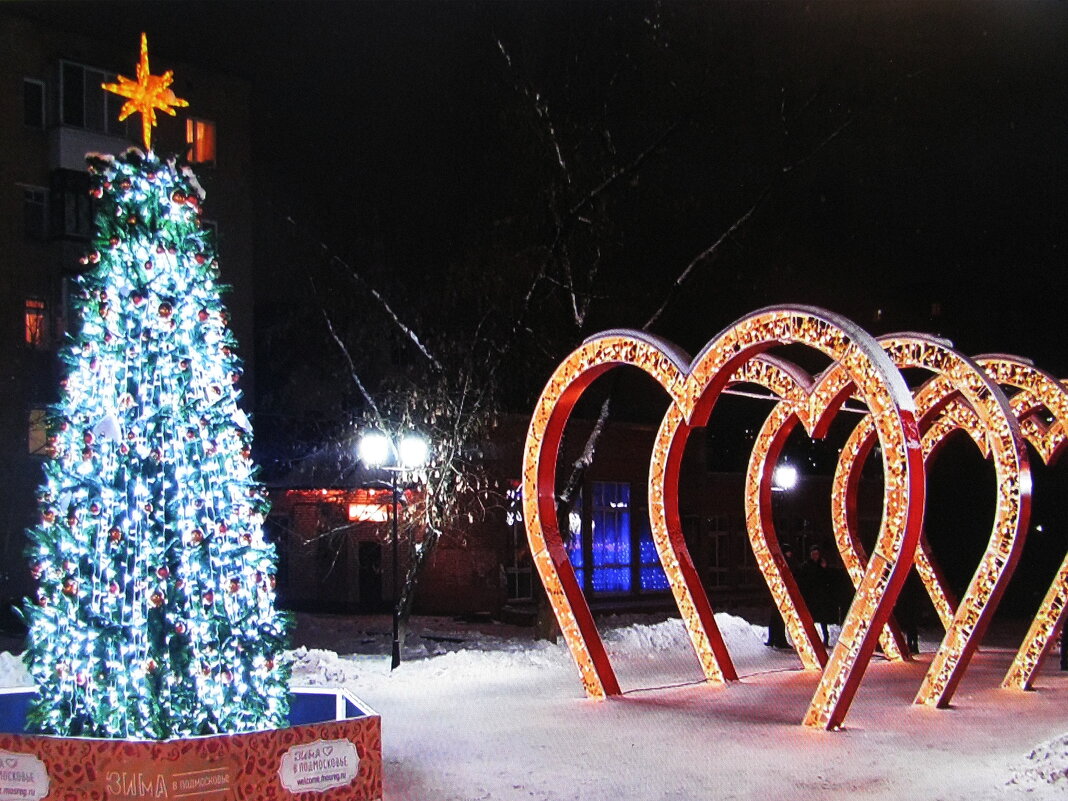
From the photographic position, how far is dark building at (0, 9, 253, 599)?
2784cm

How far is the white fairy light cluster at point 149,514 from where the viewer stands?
8.78m

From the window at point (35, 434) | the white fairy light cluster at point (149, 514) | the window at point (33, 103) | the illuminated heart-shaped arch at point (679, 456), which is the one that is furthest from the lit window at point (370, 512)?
the white fairy light cluster at point (149, 514)

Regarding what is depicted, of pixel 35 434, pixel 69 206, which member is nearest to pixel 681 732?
pixel 35 434

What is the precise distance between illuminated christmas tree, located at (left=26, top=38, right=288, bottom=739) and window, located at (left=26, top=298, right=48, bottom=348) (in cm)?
2122

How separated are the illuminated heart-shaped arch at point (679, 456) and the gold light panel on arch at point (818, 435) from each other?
0.02 m

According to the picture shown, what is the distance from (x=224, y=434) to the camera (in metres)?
9.20

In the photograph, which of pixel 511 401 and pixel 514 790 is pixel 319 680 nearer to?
pixel 514 790

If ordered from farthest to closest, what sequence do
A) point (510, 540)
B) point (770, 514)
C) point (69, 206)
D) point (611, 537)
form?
point (611, 537), point (510, 540), point (69, 206), point (770, 514)

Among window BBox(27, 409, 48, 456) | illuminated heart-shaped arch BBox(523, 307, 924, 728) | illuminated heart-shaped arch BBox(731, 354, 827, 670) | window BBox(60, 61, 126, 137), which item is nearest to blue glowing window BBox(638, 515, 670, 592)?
window BBox(27, 409, 48, 456)

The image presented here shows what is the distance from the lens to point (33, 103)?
2922 centimetres

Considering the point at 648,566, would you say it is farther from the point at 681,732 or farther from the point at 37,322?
the point at 681,732

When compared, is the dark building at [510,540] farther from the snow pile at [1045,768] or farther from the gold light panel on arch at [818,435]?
Result: the snow pile at [1045,768]

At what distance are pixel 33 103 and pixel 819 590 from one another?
2208 cm

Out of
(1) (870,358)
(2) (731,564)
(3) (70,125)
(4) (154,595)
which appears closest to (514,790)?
(4) (154,595)
